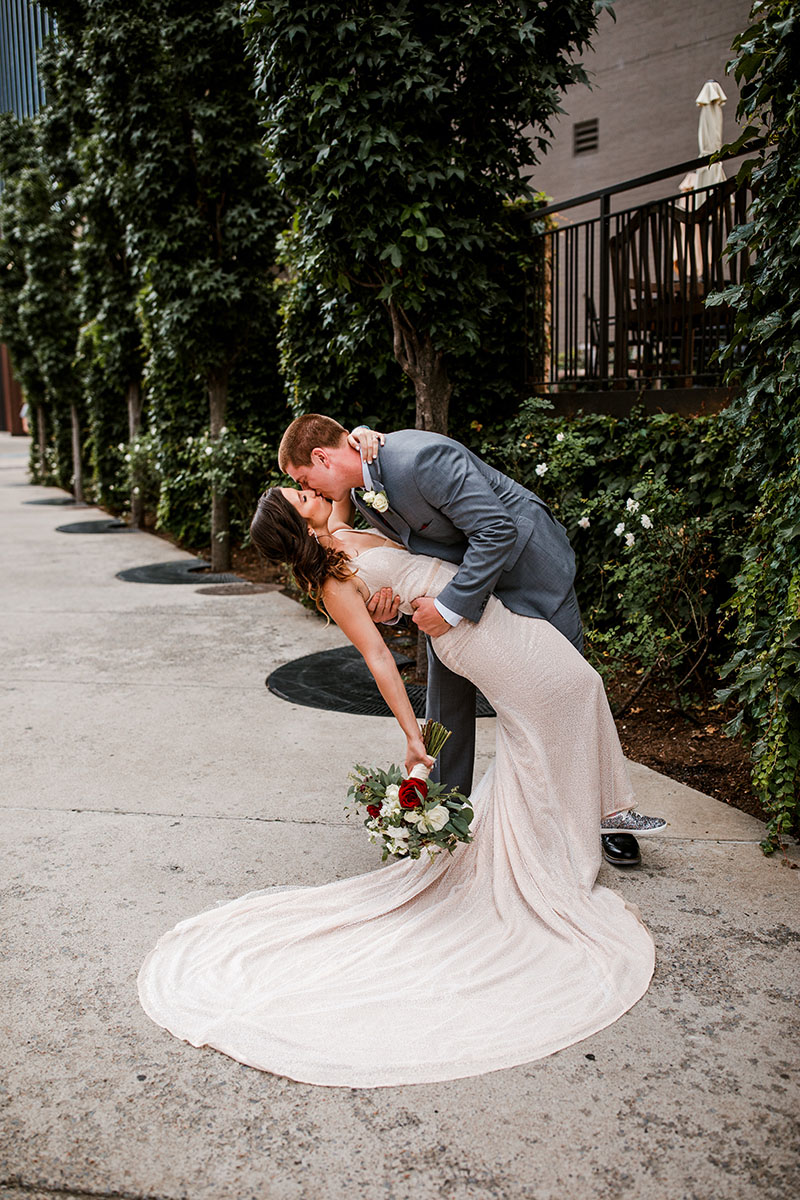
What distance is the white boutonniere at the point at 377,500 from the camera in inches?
116

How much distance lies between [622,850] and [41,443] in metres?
25.0

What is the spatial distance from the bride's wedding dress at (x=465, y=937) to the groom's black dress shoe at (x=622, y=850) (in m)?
0.23

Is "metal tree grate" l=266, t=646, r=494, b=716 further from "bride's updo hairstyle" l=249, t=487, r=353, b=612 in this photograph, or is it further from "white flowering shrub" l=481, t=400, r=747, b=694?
"bride's updo hairstyle" l=249, t=487, r=353, b=612

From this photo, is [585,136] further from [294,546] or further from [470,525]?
[294,546]

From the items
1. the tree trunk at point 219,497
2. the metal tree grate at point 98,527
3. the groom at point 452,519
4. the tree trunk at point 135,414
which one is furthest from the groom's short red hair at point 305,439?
the metal tree grate at point 98,527

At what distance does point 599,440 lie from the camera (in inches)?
228

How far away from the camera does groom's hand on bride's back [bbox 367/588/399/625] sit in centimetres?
306

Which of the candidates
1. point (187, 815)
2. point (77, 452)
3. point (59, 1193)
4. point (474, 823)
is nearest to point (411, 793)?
point (474, 823)

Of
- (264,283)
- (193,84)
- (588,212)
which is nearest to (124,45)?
(193,84)

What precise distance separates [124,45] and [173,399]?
12.8 ft

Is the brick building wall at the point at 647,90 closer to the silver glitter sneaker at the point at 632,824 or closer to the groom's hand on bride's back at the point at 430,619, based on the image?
the silver glitter sneaker at the point at 632,824

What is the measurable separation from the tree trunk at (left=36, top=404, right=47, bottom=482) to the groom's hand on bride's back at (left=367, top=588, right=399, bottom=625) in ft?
76.2

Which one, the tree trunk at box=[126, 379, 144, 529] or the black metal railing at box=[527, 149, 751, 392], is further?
the tree trunk at box=[126, 379, 144, 529]

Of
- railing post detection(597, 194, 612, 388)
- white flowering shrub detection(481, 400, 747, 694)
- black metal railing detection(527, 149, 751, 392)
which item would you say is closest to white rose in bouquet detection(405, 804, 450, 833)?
white flowering shrub detection(481, 400, 747, 694)
